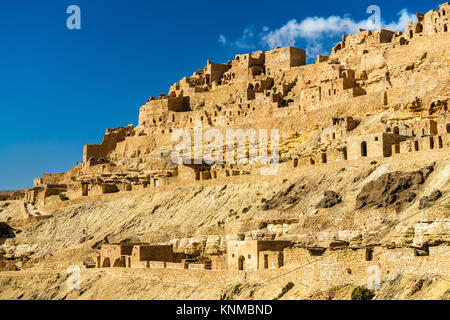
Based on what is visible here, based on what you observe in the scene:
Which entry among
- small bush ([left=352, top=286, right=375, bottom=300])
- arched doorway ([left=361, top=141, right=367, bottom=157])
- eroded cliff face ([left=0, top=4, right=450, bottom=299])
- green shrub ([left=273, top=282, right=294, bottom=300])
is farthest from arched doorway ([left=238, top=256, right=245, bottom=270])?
arched doorway ([left=361, top=141, right=367, bottom=157])

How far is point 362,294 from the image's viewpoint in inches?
864

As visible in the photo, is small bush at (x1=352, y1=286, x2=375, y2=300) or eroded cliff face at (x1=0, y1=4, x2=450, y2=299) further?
eroded cliff face at (x1=0, y1=4, x2=450, y2=299)

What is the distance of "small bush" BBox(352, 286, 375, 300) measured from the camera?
2178cm

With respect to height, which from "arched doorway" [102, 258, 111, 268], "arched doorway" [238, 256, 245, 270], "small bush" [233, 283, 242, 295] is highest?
"arched doorway" [238, 256, 245, 270]

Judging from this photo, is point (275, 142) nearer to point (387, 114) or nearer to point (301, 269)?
point (387, 114)

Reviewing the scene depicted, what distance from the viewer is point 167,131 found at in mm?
78375

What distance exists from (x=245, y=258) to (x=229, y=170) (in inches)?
938

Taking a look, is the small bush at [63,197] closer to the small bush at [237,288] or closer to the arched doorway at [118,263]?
the arched doorway at [118,263]

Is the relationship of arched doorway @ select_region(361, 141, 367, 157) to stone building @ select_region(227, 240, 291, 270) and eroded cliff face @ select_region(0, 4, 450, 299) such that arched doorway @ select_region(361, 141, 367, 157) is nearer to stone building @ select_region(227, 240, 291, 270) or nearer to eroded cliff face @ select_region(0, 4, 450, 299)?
eroded cliff face @ select_region(0, 4, 450, 299)

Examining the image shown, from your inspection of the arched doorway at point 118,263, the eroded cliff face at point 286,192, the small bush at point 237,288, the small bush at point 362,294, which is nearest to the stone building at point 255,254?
the eroded cliff face at point 286,192

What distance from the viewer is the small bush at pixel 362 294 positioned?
71.5 feet

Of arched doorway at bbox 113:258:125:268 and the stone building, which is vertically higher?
the stone building

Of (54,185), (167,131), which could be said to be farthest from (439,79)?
(54,185)

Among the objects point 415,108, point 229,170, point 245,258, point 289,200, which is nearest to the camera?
point 245,258
